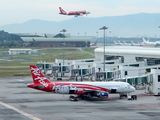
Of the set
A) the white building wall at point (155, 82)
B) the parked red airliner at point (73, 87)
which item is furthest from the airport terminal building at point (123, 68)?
the parked red airliner at point (73, 87)

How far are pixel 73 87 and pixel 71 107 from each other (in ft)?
26.5

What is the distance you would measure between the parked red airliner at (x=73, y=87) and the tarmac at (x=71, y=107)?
1.51 metres

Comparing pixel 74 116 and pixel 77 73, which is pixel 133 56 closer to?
pixel 77 73

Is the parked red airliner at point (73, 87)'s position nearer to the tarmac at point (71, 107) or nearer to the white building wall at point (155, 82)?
the tarmac at point (71, 107)

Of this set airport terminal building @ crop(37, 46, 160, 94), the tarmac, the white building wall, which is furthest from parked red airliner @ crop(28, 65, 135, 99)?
the white building wall

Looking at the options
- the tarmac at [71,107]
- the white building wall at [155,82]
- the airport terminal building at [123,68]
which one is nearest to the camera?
the tarmac at [71,107]

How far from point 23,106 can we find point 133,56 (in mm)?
58362

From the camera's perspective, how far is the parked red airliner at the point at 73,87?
210 feet

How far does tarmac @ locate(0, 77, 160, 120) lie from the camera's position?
49.1 meters

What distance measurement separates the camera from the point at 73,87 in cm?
6456

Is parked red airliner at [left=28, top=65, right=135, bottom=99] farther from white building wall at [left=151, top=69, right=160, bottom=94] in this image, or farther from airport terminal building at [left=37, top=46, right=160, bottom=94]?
white building wall at [left=151, top=69, right=160, bottom=94]

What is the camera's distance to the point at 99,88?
65.8 metres

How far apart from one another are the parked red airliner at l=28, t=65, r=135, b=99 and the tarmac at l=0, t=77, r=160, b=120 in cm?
151

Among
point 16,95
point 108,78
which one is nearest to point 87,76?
point 108,78
